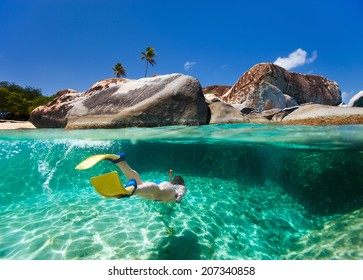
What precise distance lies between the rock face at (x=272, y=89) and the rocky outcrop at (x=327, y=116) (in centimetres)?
621

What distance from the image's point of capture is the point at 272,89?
68.4 ft

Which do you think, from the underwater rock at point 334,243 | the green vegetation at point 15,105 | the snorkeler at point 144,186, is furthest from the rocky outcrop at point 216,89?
the snorkeler at point 144,186

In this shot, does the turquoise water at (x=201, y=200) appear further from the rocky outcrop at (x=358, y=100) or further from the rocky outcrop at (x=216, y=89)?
the rocky outcrop at (x=216, y=89)

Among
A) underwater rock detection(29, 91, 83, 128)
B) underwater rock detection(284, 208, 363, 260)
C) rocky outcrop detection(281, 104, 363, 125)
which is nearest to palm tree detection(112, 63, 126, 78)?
underwater rock detection(29, 91, 83, 128)

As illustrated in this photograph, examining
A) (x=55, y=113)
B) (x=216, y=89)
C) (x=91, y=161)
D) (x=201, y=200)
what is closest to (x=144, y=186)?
(x=91, y=161)

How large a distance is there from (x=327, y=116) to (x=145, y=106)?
11641 mm

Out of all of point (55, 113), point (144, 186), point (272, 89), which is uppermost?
point (272, 89)

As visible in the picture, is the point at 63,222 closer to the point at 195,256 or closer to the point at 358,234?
the point at 195,256

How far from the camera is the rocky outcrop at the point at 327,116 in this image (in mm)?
12371

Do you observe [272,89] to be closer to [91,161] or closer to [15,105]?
[91,161]

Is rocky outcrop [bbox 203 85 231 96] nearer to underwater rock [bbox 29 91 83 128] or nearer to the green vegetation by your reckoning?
underwater rock [bbox 29 91 83 128]

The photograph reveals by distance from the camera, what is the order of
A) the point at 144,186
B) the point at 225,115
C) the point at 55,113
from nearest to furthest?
the point at 144,186, the point at 225,115, the point at 55,113

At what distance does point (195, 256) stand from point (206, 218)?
1.64m
